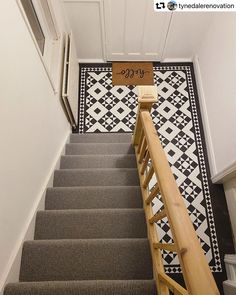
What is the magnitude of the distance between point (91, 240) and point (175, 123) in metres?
2.36

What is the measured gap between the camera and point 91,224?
1.76 m

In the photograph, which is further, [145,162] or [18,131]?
[145,162]

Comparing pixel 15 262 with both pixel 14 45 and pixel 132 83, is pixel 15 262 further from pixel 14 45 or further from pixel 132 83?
pixel 132 83

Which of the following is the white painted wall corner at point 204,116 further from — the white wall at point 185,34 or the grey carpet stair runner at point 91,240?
the grey carpet stair runner at point 91,240

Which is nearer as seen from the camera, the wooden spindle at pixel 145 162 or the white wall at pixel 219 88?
the wooden spindle at pixel 145 162

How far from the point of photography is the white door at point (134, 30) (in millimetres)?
3162

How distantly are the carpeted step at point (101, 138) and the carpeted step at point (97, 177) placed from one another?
2.93ft

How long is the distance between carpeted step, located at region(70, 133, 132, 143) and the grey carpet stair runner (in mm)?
705

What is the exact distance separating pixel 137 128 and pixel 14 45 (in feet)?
4.01

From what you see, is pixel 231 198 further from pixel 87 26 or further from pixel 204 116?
pixel 87 26

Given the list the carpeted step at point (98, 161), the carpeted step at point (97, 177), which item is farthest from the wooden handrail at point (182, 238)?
the carpeted step at point (98, 161)

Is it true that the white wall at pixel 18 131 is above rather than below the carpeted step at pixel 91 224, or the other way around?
above

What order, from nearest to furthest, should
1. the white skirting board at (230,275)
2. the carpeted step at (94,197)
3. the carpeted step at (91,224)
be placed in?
the carpeted step at (91,224) → the carpeted step at (94,197) → the white skirting board at (230,275)

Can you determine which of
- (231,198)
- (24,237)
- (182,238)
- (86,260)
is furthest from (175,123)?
(182,238)
